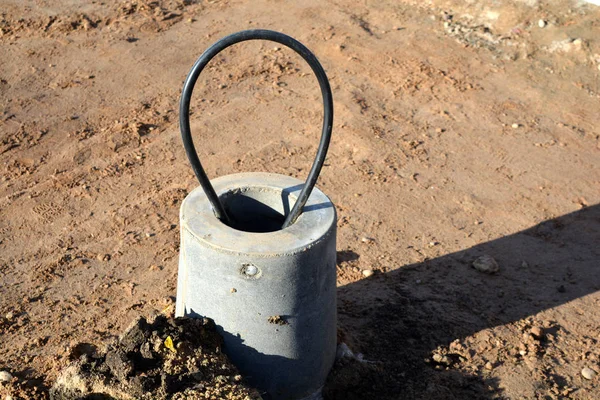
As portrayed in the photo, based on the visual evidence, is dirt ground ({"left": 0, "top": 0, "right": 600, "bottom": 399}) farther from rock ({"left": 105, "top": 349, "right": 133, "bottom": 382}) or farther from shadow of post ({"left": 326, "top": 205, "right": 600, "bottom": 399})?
rock ({"left": 105, "top": 349, "right": 133, "bottom": 382})

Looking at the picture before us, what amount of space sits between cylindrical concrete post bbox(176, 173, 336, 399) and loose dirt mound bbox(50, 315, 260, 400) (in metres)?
0.13

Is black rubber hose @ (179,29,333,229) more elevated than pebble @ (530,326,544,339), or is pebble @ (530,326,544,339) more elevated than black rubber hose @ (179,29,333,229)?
black rubber hose @ (179,29,333,229)

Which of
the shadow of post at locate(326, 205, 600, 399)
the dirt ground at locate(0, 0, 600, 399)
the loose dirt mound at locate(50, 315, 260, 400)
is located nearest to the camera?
the loose dirt mound at locate(50, 315, 260, 400)

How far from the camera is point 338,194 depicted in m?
5.78

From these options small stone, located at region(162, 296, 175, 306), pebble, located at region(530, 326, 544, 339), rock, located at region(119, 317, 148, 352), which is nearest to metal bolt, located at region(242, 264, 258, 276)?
→ rock, located at region(119, 317, 148, 352)

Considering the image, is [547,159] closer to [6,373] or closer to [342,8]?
[342,8]

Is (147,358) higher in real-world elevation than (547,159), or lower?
higher

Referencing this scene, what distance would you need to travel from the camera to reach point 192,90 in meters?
3.47

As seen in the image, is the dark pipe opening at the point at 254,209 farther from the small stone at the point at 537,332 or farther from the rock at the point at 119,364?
the small stone at the point at 537,332

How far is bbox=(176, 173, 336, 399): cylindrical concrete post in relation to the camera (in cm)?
349

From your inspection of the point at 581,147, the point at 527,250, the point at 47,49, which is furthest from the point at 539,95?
the point at 47,49

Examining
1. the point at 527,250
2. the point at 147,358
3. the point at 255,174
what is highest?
the point at 255,174

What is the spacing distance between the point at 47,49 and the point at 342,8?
10.5ft

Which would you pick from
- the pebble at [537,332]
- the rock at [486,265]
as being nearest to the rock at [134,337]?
the pebble at [537,332]
